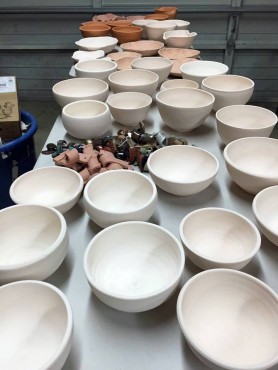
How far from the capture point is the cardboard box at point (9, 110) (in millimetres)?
1647

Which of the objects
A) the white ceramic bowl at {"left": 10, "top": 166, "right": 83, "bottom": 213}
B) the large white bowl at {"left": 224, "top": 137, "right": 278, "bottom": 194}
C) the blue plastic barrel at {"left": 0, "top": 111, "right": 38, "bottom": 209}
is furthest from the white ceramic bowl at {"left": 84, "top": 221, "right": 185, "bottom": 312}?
the blue plastic barrel at {"left": 0, "top": 111, "right": 38, "bottom": 209}

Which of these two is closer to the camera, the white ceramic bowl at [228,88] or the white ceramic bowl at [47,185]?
the white ceramic bowl at [47,185]

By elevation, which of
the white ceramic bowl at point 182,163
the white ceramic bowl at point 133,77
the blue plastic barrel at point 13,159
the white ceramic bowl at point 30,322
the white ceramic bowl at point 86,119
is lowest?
the blue plastic barrel at point 13,159

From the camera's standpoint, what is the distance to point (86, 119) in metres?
1.24

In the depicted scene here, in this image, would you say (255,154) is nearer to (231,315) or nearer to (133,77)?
(231,315)

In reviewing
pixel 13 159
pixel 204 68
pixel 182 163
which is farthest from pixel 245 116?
pixel 13 159

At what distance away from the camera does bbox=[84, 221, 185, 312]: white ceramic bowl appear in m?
0.75

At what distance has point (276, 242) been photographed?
81 centimetres

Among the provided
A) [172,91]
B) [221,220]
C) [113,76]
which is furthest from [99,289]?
[113,76]

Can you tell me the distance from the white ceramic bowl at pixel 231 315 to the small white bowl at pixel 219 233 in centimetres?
11

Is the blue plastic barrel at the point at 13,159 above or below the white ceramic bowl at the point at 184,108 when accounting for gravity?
below

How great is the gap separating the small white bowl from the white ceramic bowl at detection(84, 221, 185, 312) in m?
0.06

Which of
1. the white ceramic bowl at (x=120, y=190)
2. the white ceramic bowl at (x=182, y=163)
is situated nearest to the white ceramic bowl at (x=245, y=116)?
the white ceramic bowl at (x=182, y=163)

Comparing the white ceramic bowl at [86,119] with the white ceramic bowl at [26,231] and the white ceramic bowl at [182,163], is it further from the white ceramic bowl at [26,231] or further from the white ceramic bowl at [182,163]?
the white ceramic bowl at [26,231]
